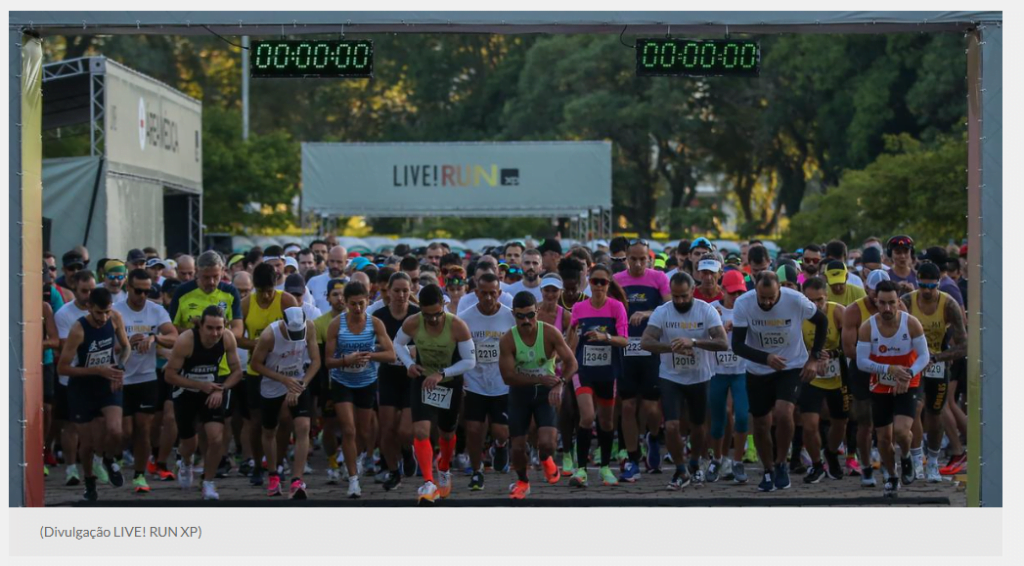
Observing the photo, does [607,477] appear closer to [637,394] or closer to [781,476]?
[637,394]

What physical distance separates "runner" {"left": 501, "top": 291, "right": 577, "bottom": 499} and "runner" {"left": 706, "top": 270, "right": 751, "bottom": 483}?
1.65m

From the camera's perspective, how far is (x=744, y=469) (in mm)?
13867

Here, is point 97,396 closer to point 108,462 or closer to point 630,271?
point 108,462

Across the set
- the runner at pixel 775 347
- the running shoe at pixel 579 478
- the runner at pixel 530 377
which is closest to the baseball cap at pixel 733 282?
the runner at pixel 775 347

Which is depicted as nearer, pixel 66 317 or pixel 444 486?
pixel 444 486

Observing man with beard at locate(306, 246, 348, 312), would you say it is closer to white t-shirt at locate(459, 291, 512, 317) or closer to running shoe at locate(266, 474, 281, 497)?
white t-shirt at locate(459, 291, 512, 317)

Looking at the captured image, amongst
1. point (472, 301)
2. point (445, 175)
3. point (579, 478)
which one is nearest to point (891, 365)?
point (579, 478)

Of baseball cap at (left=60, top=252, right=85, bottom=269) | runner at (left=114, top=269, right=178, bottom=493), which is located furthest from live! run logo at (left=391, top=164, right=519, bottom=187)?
runner at (left=114, top=269, right=178, bottom=493)

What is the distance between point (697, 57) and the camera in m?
11.9

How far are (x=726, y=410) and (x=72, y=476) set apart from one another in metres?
5.94

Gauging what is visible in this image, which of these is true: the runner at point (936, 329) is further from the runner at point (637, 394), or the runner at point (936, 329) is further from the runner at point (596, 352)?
the runner at point (596, 352)

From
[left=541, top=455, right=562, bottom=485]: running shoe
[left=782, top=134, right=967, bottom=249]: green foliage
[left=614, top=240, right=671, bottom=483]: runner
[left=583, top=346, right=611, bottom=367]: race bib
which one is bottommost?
[left=541, top=455, right=562, bottom=485]: running shoe

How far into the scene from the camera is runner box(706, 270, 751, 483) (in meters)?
13.1

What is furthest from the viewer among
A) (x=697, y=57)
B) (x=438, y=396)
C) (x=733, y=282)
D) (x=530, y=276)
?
(x=530, y=276)
